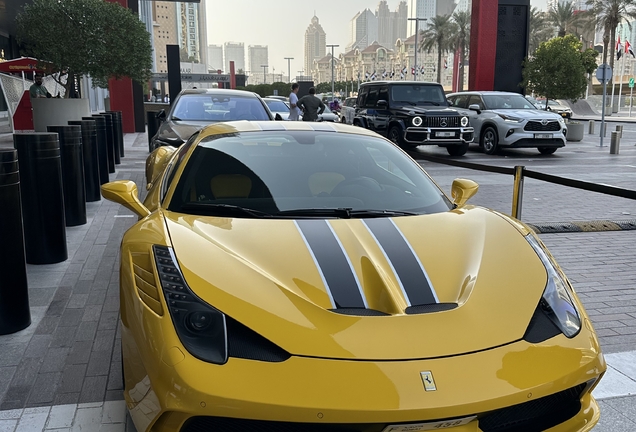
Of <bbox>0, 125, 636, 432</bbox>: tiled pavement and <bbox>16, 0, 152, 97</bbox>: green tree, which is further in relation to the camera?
<bbox>16, 0, 152, 97</bbox>: green tree

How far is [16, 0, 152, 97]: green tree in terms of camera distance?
18.2 metres

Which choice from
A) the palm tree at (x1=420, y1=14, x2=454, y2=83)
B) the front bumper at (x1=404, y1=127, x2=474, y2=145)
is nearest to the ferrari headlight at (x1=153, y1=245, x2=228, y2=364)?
the front bumper at (x1=404, y1=127, x2=474, y2=145)

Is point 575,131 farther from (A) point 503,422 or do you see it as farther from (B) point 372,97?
(A) point 503,422

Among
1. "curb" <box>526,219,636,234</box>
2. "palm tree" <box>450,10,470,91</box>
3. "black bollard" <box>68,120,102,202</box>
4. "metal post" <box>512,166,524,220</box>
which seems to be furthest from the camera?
"palm tree" <box>450,10,470,91</box>

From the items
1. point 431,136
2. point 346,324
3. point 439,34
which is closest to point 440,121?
point 431,136

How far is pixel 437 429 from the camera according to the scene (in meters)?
2.05

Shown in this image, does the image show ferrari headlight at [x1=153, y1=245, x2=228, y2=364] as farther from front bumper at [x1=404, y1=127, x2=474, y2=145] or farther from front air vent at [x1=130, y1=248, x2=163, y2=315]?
front bumper at [x1=404, y1=127, x2=474, y2=145]

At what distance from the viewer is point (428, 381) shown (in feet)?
6.81

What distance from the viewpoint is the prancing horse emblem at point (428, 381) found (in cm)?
206

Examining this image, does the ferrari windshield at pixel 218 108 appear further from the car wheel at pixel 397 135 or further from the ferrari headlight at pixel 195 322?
the ferrari headlight at pixel 195 322

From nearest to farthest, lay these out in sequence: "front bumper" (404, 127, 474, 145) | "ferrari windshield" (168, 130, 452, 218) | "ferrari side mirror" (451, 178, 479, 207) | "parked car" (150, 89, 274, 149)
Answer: "ferrari windshield" (168, 130, 452, 218) < "ferrari side mirror" (451, 178, 479, 207) < "parked car" (150, 89, 274, 149) < "front bumper" (404, 127, 474, 145)

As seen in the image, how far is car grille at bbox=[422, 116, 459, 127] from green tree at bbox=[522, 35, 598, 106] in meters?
8.21

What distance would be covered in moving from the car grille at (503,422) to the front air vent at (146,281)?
0.49m

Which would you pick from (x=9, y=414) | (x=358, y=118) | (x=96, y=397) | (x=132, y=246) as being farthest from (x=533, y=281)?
(x=358, y=118)
